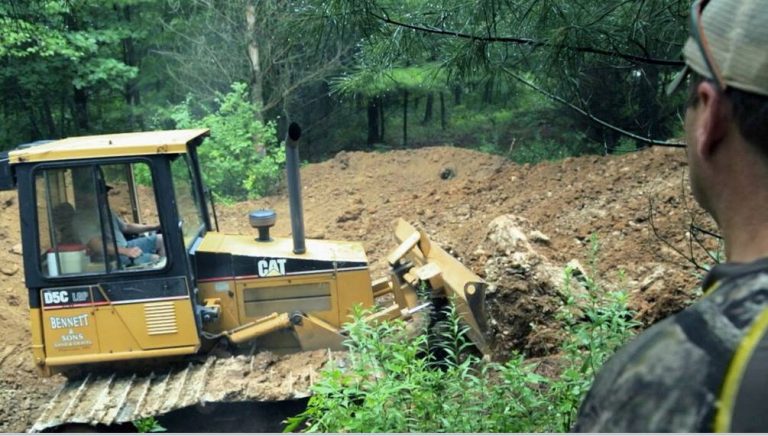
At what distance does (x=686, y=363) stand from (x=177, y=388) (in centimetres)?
444

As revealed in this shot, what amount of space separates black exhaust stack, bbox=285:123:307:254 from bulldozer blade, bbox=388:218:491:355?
30.7 inches

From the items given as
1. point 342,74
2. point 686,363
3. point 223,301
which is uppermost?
point 686,363

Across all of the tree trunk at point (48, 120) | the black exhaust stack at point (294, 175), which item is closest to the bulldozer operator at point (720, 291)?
the black exhaust stack at point (294, 175)

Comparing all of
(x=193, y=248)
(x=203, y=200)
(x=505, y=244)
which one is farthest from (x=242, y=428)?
(x=505, y=244)

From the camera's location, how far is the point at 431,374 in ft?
9.77

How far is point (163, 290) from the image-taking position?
Answer: 4848 millimetres

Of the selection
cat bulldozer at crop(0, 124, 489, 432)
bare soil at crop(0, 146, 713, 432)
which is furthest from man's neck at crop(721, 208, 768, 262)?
cat bulldozer at crop(0, 124, 489, 432)

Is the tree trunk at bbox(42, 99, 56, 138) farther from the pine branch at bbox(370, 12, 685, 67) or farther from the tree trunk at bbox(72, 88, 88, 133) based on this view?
the pine branch at bbox(370, 12, 685, 67)

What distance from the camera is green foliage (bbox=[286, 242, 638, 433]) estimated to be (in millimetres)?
2826

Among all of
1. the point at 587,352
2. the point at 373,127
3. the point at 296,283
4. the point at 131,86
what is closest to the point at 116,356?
the point at 296,283

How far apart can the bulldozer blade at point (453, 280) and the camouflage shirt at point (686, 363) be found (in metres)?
3.86

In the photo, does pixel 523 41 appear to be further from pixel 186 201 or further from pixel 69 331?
pixel 69 331

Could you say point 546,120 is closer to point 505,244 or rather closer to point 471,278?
point 505,244

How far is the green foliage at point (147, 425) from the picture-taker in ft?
14.9
